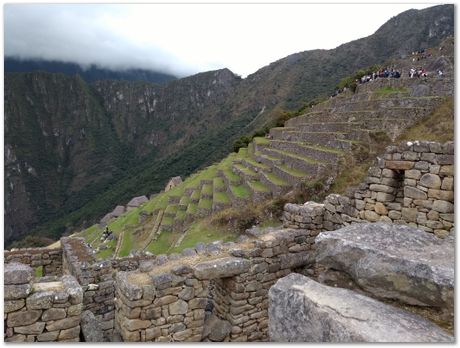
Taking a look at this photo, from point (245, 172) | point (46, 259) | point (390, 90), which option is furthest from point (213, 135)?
point (46, 259)

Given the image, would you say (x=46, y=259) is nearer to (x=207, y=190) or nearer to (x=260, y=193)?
(x=260, y=193)

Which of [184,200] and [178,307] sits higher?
[178,307]

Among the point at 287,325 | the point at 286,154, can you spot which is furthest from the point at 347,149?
the point at 287,325

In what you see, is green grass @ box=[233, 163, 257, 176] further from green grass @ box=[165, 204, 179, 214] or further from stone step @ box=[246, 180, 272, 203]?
green grass @ box=[165, 204, 179, 214]

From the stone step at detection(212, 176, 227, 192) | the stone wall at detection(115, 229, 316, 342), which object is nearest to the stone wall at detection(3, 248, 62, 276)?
the stone wall at detection(115, 229, 316, 342)

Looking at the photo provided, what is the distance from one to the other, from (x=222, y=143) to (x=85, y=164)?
400 ft

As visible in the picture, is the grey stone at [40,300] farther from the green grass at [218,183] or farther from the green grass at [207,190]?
the green grass at [207,190]

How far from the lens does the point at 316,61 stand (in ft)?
394

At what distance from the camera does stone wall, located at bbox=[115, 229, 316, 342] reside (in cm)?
429

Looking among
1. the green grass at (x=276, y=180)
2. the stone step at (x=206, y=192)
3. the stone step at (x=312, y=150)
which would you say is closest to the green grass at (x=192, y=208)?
the stone step at (x=206, y=192)

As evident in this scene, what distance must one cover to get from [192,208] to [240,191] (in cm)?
414

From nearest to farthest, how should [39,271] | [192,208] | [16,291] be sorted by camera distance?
[16,291] → [39,271] → [192,208]

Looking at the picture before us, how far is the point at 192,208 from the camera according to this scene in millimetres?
23500

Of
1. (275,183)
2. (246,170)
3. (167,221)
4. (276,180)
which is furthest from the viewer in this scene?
(167,221)
